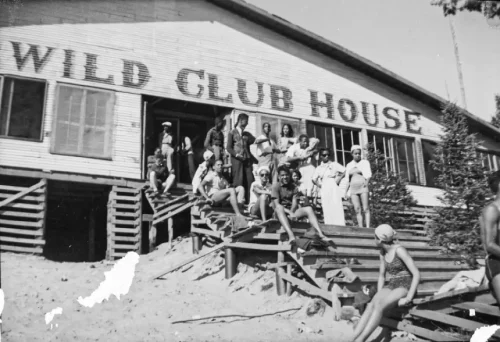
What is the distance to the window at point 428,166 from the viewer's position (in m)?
15.8

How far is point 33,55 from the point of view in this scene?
11.4m

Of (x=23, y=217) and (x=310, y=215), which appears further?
(x=23, y=217)

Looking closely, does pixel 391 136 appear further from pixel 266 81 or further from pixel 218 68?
pixel 218 68

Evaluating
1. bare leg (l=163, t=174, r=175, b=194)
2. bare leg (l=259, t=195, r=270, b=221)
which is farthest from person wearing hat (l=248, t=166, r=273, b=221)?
bare leg (l=163, t=174, r=175, b=194)

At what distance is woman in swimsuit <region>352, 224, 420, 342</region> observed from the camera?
548cm

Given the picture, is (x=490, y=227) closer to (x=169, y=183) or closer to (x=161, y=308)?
(x=161, y=308)

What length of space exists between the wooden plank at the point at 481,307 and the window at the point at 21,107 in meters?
9.32

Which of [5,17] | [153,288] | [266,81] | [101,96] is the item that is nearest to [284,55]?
[266,81]

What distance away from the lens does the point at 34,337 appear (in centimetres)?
643

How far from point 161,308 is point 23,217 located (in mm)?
5328

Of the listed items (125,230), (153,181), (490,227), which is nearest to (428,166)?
(153,181)

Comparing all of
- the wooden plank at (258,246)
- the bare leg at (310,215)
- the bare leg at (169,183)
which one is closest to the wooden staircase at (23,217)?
the bare leg at (169,183)

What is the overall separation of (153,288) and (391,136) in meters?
10.1

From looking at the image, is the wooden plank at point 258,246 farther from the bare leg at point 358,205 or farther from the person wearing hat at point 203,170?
the bare leg at point 358,205
